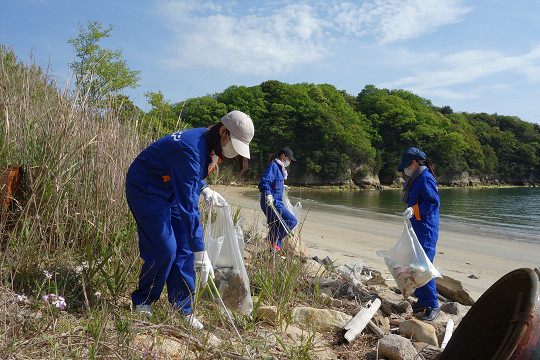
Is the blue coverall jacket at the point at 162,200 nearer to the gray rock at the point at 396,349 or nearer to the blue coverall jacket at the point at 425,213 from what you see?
the gray rock at the point at 396,349

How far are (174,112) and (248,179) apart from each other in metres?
39.1

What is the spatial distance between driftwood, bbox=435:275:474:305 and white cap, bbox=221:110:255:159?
3862 millimetres

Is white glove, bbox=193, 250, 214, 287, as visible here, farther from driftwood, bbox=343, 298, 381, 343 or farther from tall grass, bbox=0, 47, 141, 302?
driftwood, bbox=343, 298, 381, 343

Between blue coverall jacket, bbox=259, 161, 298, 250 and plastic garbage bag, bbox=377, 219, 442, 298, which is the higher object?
blue coverall jacket, bbox=259, 161, 298, 250

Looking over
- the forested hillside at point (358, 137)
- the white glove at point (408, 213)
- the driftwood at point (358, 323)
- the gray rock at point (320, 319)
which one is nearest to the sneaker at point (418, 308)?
the white glove at point (408, 213)

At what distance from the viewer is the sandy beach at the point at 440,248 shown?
25.5 feet

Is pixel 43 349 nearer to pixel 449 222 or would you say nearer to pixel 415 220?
pixel 415 220

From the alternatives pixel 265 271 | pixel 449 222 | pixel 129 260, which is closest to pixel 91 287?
pixel 129 260

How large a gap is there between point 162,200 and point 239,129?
0.77m

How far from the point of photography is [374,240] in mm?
11930

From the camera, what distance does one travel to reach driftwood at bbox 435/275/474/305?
5137 millimetres

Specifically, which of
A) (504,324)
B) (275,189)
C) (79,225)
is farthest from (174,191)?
(275,189)

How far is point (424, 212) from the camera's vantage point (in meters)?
4.41

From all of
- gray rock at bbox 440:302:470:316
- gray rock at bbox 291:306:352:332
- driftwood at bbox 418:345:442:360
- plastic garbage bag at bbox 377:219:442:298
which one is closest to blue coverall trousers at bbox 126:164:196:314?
gray rock at bbox 291:306:352:332
